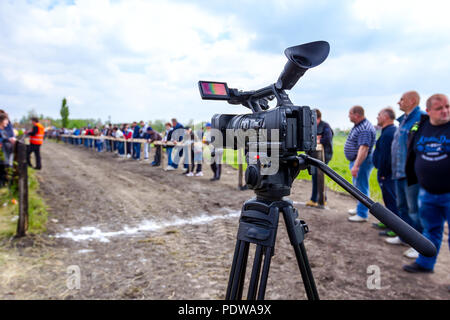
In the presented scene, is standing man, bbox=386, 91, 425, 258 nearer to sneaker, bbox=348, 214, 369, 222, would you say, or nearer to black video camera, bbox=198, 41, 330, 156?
sneaker, bbox=348, 214, 369, 222

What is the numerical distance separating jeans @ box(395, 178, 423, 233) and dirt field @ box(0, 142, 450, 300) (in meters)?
0.54

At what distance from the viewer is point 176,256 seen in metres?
4.16

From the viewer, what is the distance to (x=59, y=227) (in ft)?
17.5

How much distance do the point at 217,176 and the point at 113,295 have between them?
7557 millimetres

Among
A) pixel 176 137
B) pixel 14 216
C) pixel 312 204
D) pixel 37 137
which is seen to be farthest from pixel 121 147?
pixel 312 204

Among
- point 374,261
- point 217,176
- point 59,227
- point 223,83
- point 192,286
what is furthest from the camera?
point 217,176

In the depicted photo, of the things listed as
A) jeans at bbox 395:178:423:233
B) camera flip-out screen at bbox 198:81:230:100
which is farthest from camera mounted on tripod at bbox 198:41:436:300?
jeans at bbox 395:178:423:233

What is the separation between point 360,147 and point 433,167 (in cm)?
172

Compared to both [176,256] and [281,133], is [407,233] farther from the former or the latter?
[176,256]

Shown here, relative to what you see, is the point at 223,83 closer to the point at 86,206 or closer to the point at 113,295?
the point at 113,295

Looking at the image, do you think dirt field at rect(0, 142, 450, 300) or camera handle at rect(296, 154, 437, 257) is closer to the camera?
camera handle at rect(296, 154, 437, 257)

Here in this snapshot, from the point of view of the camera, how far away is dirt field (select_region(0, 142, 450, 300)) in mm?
3305
